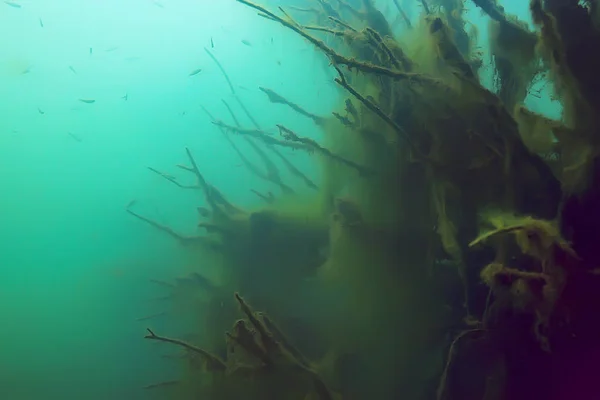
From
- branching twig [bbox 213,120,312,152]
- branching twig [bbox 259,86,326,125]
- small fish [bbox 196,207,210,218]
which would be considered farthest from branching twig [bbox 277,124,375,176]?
small fish [bbox 196,207,210,218]

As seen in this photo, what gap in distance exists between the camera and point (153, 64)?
21.3 m

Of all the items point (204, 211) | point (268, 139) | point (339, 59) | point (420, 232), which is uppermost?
point (339, 59)

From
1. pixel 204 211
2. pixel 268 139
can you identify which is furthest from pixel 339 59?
pixel 204 211

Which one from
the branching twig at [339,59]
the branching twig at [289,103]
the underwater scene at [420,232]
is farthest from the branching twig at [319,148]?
the branching twig at [339,59]

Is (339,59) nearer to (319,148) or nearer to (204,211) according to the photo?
(319,148)

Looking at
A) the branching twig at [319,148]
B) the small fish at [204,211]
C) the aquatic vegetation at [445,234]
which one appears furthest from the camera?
the small fish at [204,211]

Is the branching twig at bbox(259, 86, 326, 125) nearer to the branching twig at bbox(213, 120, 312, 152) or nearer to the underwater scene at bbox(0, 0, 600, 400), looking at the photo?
the underwater scene at bbox(0, 0, 600, 400)

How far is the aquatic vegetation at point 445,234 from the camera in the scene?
3.74ft

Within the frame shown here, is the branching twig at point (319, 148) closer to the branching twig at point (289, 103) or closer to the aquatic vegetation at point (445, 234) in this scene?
the aquatic vegetation at point (445, 234)

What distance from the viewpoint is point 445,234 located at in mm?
1492

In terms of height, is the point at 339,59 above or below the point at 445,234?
above

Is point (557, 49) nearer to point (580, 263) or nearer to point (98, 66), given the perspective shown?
point (580, 263)

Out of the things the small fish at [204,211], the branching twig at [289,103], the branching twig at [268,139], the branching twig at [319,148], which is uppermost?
the branching twig at [289,103]

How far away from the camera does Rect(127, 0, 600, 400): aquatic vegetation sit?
1141 millimetres
